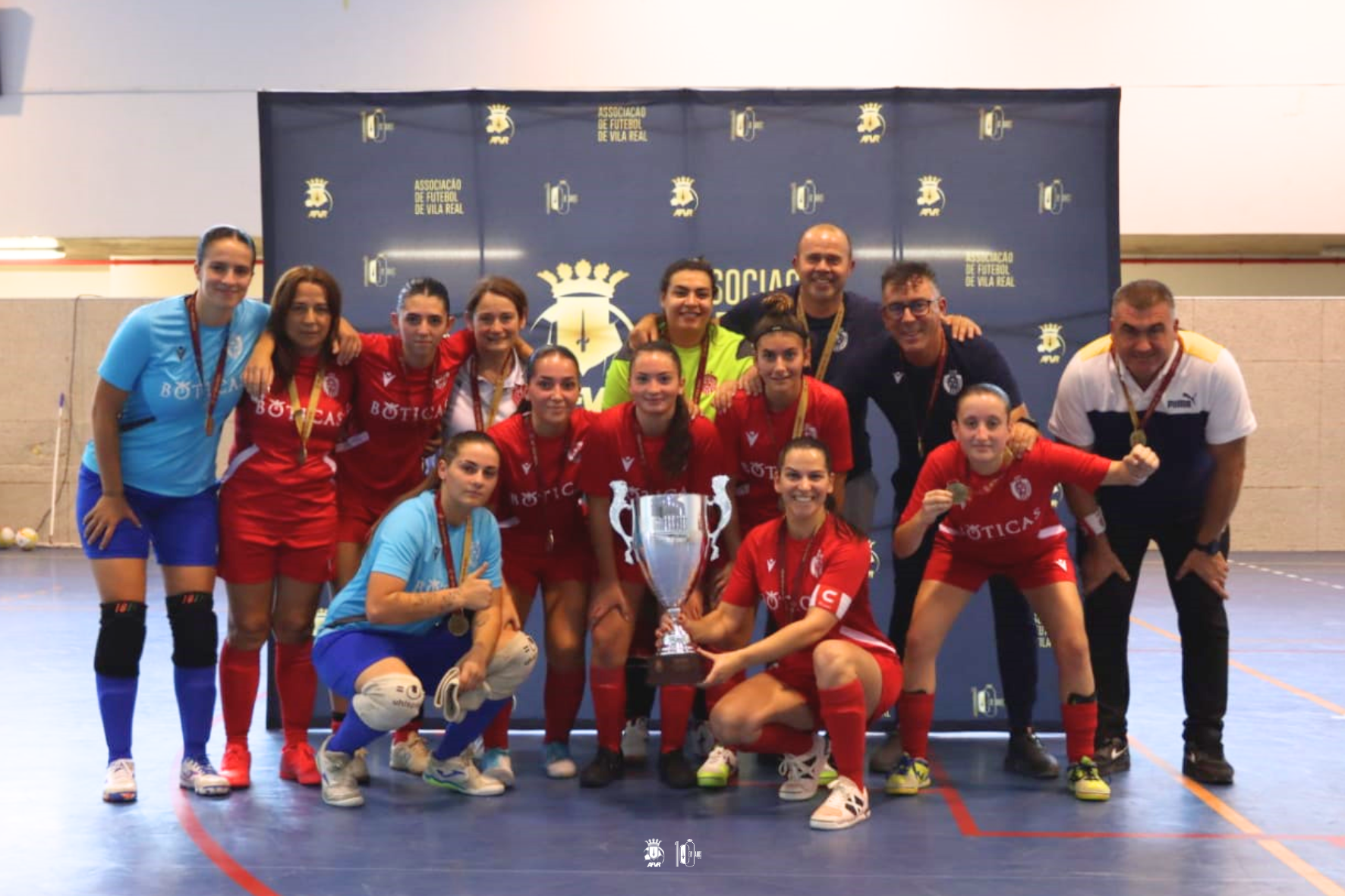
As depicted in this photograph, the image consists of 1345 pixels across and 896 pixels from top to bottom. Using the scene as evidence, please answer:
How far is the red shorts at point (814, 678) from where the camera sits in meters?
4.22

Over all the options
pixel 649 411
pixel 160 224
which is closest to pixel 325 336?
pixel 649 411

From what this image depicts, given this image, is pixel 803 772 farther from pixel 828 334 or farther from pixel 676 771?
pixel 828 334

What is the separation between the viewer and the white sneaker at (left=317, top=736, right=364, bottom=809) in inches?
163

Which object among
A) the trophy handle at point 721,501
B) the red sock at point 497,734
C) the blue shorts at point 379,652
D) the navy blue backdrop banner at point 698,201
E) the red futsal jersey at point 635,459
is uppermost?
the navy blue backdrop banner at point 698,201

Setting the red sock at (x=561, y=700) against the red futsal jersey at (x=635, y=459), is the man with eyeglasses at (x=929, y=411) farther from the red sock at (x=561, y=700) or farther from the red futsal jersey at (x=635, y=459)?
the red sock at (x=561, y=700)

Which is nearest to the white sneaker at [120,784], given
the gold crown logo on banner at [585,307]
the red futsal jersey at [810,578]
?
the red futsal jersey at [810,578]

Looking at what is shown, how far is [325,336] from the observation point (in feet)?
14.4

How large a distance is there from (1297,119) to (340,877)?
12174mm

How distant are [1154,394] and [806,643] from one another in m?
1.44

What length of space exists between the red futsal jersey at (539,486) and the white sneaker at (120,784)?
1370 millimetres

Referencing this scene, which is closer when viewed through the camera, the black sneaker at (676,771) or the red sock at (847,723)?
the red sock at (847,723)

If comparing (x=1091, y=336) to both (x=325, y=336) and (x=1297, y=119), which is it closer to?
(x=325, y=336)

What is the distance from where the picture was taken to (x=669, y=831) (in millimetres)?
3877

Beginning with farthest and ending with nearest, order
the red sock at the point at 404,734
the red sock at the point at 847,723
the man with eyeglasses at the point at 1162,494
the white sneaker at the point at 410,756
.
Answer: the red sock at the point at 404,734
the white sneaker at the point at 410,756
the man with eyeglasses at the point at 1162,494
the red sock at the point at 847,723
